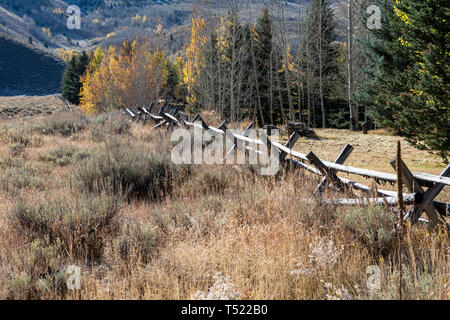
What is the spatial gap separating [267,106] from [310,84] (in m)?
4.29

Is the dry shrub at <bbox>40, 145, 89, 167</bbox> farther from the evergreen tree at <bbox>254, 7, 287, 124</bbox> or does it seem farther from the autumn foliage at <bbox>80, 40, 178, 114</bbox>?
the evergreen tree at <bbox>254, 7, 287, 124</bbox>

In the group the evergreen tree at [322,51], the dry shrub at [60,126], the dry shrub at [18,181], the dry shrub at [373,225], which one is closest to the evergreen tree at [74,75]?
the evergreen tree at [322,51]

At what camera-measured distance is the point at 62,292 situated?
2.63 meters

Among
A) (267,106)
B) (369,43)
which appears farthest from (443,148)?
(267,106)

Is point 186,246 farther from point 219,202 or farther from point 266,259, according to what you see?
point 219,202

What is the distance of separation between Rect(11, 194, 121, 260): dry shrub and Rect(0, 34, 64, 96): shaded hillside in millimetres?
101762

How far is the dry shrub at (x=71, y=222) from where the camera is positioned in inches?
133

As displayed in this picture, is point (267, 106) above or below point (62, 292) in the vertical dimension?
above

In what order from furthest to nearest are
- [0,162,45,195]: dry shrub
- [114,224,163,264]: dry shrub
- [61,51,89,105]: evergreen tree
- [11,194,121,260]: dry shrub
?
1. [61,51,89,105]: evergreen tree
2. [0,162,45,195]: dry shrub
3. [11,194,121,260]: dry shrub
4. [114,224,163,264]: dry shrub

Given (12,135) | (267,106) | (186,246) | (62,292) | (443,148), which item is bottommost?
(62,292)

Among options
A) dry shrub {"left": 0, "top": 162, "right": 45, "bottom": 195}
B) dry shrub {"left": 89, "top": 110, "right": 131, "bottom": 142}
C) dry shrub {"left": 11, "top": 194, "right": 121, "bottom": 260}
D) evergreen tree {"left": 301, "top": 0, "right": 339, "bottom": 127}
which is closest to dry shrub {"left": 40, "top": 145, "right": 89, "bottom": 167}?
dry shrub {"left": 0, "top": 162, "right": 45, "bottom": 195}

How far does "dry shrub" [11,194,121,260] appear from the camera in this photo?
338 centimetres

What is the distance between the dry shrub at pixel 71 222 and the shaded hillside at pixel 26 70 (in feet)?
334

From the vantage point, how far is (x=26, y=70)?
9962 cm
